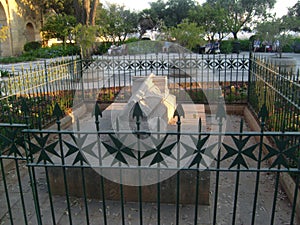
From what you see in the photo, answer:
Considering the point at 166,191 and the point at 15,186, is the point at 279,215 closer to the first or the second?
the point at 166,191

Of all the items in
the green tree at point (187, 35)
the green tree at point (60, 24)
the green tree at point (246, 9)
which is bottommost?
the green tree at point (187, 35)

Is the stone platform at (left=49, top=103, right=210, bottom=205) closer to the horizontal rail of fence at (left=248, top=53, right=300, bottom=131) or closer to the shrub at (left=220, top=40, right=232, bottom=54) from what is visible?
the horizontal rail of fence at (left=248, top=53, right=300, bottom=131)

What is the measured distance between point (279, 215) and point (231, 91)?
519 centimetres

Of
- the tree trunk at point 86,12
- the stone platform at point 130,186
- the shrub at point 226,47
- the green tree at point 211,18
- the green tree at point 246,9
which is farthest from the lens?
the green tree at point 246,9

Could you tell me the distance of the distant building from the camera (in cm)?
2460

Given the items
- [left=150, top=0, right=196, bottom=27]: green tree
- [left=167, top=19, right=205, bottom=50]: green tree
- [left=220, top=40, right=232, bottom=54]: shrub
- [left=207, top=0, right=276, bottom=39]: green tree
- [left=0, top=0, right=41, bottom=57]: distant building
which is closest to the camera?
[left=167, top=19, right=205, bottom=50]: green tree

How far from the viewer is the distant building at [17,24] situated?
80.7 feet

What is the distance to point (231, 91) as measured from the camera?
805 centimetres

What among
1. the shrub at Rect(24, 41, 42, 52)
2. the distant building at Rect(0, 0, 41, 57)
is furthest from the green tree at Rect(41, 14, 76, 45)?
the shrub at Rect(24, 41, 42, 52)

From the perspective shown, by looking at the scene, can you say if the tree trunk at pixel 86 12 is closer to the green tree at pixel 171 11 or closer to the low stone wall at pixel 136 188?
the low stone wall at pixel 136 188

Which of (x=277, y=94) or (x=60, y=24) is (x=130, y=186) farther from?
(x=60, y=24)

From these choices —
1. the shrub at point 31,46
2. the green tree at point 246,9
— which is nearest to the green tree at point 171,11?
the green tree at point 246,9

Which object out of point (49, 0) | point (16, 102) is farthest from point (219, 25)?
point (16, 102)

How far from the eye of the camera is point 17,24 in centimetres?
2627
